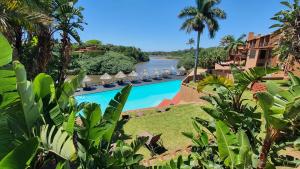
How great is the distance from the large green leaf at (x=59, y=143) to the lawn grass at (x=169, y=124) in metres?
8.90

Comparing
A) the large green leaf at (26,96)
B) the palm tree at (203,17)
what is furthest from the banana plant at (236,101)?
the palm tree at (203,17)

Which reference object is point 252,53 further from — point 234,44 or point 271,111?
point 271,111

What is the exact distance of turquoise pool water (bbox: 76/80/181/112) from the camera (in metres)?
31.2

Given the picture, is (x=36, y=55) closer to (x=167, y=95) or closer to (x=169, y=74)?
(x=167, y=95)

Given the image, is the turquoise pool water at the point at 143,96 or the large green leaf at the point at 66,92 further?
the turquoise pool water at the point at 143,96

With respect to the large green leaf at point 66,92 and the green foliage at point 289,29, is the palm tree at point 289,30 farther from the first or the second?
the large green leaf at point 66,92

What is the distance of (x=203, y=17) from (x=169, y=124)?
20.8 metres

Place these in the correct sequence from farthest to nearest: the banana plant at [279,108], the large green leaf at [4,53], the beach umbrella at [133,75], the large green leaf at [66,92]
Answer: the beach umbrella at [133,75] → the large green leaf at [66,92] → the banana plant at [279,108] → the large green leaf at [4,53]

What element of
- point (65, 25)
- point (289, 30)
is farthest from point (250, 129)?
point (289, 30)

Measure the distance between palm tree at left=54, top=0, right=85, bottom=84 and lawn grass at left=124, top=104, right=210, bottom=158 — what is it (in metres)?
5.18

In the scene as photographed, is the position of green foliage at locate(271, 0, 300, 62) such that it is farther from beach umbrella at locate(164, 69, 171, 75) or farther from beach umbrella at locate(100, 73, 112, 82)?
beach umbrella at locate(164, 69, 171, 75)

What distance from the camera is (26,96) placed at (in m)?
3.09

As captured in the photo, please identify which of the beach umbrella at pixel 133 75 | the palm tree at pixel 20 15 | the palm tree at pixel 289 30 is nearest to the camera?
the palm tree at pixel 20 15

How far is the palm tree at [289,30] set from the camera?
64.5 ft
